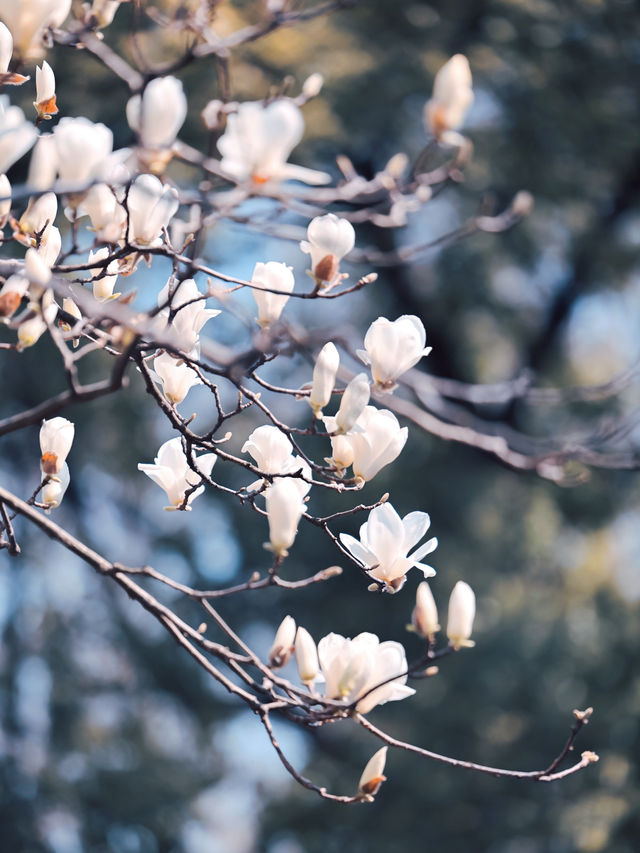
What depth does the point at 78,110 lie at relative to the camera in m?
2.83

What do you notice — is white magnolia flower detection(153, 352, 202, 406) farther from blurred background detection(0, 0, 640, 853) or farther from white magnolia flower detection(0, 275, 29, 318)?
blurred background detection(0, 0, 640, 853)

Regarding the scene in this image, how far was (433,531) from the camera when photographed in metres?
4.22

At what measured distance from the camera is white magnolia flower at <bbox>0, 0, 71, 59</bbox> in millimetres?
875

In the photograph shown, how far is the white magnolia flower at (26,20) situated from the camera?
2.87 feet

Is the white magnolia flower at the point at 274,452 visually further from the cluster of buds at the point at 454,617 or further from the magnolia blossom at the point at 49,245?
the magnolia blossom at the point at 49,245

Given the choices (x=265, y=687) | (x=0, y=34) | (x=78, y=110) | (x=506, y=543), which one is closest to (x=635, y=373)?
(x=265, y=687)

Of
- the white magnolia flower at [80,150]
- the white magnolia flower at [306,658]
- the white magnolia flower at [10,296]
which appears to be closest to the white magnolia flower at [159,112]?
the white magnolia flower at [80,150]

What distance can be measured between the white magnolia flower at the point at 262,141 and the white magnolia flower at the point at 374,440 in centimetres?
27

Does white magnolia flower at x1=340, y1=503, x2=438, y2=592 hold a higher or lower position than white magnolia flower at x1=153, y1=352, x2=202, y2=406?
lower

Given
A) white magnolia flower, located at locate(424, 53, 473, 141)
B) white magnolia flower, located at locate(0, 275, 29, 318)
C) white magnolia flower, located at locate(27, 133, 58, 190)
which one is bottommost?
white magnolia flower, located at locate(0, 275, 29, 318)

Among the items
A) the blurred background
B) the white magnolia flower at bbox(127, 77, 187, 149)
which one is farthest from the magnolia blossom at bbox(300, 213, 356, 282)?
the blurred background

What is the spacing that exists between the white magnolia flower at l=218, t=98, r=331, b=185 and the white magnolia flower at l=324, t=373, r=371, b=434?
206mm

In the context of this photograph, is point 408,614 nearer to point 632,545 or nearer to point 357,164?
point 632,545

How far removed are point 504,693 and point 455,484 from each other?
39.4 inches
